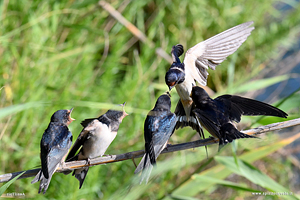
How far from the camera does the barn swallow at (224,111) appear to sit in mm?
1138

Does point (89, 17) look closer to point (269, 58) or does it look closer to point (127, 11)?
point (127, 11)

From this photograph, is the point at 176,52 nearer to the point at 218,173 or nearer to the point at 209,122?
the point at 209,122

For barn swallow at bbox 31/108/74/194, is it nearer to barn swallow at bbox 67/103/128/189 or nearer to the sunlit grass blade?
barn swallow at bbox 67/103/128/189

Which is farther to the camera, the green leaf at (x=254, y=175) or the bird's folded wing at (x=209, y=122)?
the green leaf at (x=254, y=175)

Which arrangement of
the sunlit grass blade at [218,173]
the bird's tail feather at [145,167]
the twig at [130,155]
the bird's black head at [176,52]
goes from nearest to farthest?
1. the bird's tail feather at [145,167]
2. the twig at [130,155]
3. the bird's black head at [176,52]
4. the sunlit grass blade at [218,173]

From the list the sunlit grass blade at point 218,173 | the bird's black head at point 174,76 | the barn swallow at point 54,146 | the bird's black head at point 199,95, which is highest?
the bird's black head at point 174,76

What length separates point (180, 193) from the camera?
171 cm

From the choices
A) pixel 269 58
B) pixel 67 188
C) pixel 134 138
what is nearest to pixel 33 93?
pixel 67 188

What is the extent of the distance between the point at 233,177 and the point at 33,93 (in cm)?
245

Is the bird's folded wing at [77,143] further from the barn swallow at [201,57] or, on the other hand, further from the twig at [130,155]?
the barn swallow at [201,57]

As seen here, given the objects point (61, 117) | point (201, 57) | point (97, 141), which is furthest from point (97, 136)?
point (201, 57)

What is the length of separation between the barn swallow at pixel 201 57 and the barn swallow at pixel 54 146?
50cm

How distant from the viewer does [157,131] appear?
115 cm

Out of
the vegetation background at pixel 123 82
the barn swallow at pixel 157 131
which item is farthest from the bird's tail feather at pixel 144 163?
the vegetation background at pixel 123 82
